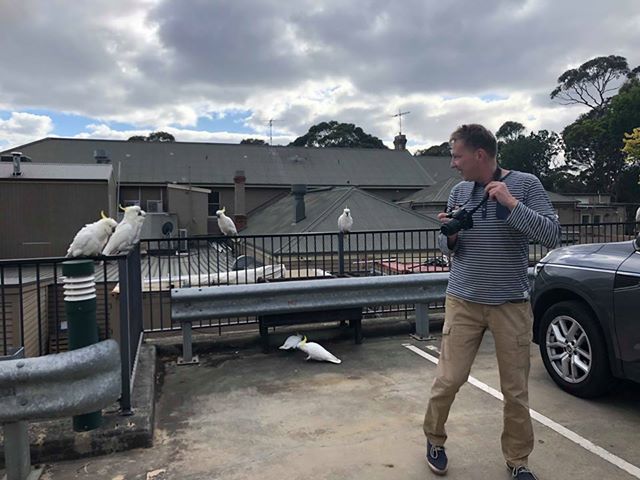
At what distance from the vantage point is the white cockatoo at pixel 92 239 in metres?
6.63

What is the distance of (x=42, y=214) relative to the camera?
2322 centimetres

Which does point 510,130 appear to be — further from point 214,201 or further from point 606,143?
point 214,201

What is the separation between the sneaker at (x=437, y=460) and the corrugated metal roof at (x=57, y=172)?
24315mm

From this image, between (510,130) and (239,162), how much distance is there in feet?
176

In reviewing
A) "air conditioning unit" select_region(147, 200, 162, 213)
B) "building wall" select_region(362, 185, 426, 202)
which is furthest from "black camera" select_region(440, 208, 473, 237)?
"building wall" select_region(362, 185, 426, 202)

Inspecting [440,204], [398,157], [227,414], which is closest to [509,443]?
[227,414]

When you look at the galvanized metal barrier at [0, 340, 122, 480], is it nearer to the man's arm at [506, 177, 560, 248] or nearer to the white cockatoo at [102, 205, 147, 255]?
the man's arm at [506, 177, 560, 248]

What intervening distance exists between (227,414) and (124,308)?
3.84ft

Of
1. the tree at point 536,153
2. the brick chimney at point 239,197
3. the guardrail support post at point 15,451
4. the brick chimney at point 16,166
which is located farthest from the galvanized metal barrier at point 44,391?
the tree at point 536,153

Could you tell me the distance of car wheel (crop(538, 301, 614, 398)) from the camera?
3.96 meters

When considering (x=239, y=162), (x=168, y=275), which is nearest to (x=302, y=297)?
(x=168, y=275)

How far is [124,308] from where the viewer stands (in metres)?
3.68

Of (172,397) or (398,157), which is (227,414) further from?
(398,157)

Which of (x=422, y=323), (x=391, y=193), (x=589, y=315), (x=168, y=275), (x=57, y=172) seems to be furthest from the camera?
(x=391, y=193)
